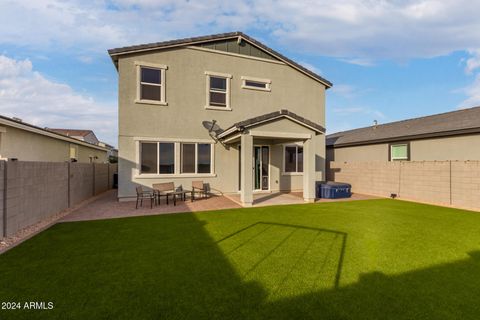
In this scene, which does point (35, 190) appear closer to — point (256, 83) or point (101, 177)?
point (101, 177)

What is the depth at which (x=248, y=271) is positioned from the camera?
14.0ft

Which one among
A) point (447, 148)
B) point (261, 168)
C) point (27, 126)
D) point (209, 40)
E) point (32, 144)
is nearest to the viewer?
point (27, 126)

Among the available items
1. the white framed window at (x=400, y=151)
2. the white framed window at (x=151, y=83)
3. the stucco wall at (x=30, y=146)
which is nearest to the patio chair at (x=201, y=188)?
the white framed window at (x=151, y=83)

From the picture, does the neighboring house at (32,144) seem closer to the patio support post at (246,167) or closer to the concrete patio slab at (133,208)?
the concrete patio slab at (133,208)

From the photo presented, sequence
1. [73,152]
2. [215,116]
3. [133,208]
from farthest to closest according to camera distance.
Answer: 1. [73,152]
2. [215,116]
3. [133,208]

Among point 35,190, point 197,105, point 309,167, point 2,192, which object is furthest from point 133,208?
point 309,167

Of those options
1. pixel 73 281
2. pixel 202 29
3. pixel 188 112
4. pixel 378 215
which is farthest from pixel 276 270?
pixel 202 29

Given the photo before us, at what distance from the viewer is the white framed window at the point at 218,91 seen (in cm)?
1305

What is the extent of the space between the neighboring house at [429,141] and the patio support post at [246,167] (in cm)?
1039

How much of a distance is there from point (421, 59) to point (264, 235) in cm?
1822

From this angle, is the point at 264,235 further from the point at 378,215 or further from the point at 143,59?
the point at 143,59

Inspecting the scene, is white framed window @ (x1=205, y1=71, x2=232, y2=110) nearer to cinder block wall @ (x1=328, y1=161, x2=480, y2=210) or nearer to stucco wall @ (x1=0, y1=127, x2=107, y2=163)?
cinder block wall @ (x1=328, y1=161, x2=480, y2=210)

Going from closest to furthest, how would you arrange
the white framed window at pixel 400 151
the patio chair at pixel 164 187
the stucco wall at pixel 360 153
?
the patio chair at pixel 164 187
the white framed window at pixel 400 151
the stucco wall at pixel 360 153

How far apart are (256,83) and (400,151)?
33.0 ft
